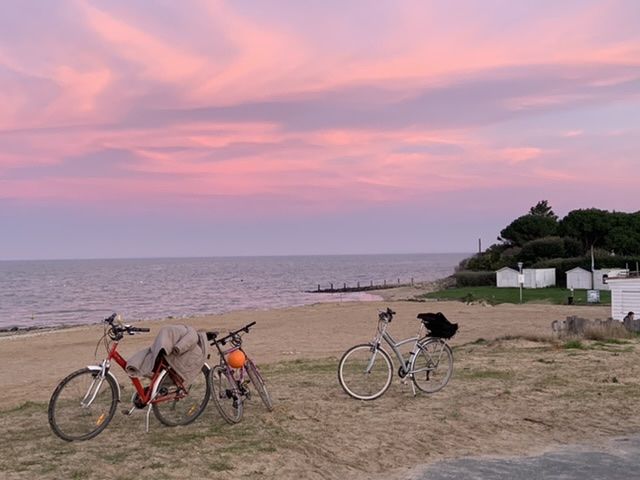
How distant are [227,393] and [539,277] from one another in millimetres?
58405

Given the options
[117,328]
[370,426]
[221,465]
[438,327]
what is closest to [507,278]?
[438,327]

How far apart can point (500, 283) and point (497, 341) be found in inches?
2011

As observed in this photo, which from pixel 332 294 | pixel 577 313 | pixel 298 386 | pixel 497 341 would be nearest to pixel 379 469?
pixel 298 386

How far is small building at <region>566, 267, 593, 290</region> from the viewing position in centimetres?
5619

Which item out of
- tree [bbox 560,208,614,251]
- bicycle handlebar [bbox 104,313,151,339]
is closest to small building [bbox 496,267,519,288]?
tree [bbox 560,208,614,251]

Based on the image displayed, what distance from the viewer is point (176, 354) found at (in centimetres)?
711

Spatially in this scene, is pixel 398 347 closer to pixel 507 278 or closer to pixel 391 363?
pixel 391 363

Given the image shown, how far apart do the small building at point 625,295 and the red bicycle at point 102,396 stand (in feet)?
64.0

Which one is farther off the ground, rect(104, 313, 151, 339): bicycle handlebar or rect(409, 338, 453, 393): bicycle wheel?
rect(104, 313, 151, 339): bicycle handlebar

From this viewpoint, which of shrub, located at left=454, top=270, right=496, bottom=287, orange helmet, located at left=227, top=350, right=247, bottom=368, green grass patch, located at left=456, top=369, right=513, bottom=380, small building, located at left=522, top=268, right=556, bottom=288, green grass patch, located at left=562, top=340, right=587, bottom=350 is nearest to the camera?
orange helmet, located at left=227, top=350, right=247, bottom=368

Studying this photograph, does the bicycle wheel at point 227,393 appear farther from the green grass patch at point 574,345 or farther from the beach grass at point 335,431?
the green grass patch at point 574,345

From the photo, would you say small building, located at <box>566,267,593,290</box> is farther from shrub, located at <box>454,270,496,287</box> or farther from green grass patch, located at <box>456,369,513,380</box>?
green grass patch, located at <box>456,369,513,380</box>

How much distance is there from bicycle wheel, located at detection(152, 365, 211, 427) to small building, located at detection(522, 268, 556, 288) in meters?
56.5

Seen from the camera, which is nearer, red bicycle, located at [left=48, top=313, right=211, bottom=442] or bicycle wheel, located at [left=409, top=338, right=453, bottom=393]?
red bicycle, located at [left=48, top=313, right=211, bottom=442]
